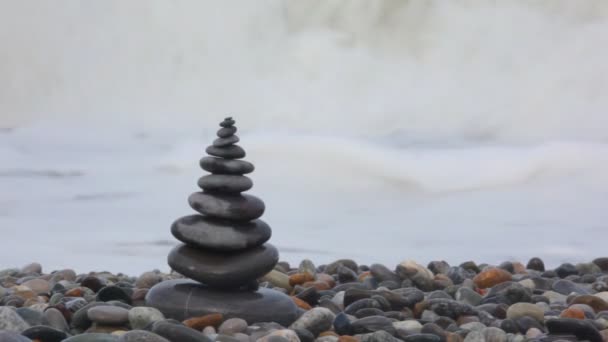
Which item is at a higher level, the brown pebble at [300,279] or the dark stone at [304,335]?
the brown pebble at [300,279]

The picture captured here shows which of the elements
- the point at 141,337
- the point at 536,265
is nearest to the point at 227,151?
the point at 141,337

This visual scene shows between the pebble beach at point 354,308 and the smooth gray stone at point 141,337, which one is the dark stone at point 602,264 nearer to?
the pebble beach at point 354,308

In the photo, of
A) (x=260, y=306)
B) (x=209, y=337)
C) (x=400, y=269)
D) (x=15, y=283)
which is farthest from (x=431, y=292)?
(x=15, y=283)

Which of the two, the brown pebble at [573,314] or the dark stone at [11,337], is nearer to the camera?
the dark stone at [11,337]

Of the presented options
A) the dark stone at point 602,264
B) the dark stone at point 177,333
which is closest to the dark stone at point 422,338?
the dark stone at point 177,333

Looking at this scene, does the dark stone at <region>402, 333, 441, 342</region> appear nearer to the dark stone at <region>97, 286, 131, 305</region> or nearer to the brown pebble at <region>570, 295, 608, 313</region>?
the brown pebble at <region>570, 295, 608, 313</region>

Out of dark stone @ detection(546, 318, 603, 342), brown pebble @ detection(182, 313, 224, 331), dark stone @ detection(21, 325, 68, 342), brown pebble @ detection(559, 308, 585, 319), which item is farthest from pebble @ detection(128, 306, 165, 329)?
brown pebble @ detection(559, 308, 585, 319)

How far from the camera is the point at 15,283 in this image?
8633 mm

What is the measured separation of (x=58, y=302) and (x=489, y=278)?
3.76 meters

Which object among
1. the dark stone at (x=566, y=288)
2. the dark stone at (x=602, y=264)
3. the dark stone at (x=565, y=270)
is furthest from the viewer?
the dark stone at (x=602, y=264)

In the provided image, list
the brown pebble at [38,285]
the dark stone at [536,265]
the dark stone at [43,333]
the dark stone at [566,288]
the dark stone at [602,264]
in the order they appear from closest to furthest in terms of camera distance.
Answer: the dark stone at [43,333]
the brown pebble at [38,285]
the dark stone at [566,288]
the dark stone at [602,264]
the dark stone at [536,265]

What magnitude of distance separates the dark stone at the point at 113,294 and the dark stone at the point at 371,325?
6.20 ft

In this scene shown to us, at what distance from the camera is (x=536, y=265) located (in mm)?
10016

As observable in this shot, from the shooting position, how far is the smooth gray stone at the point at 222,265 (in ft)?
22.4
